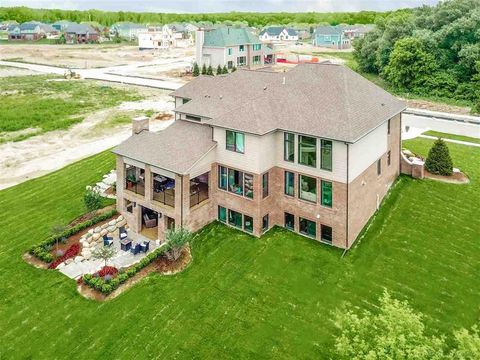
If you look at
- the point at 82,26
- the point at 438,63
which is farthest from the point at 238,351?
the point at 82,26

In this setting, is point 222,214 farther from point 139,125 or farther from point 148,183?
point 139,125

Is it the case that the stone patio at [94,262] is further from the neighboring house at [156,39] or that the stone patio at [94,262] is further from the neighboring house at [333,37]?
the neighboring house at [333,37]

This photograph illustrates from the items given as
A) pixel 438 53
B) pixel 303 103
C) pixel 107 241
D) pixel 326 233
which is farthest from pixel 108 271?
pixel 438 53

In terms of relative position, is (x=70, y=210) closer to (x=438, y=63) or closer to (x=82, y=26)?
(x=438, y=63)

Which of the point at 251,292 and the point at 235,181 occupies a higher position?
the point at 235,181

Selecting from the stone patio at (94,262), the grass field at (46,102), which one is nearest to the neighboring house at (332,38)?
the grass field at (46,102)

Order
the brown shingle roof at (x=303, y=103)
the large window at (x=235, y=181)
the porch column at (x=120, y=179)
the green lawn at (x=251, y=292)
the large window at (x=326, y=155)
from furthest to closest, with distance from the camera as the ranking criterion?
1. the porch column at (x=120, y=179)
2. the large window at (x=235, y=181)
3. the brown shingle roof at (x=303, y=103)
4. the large window at (x=326, y=155)
5. the green lawn at (x=251, y=292)

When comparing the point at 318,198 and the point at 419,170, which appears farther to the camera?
the point at 419,170
